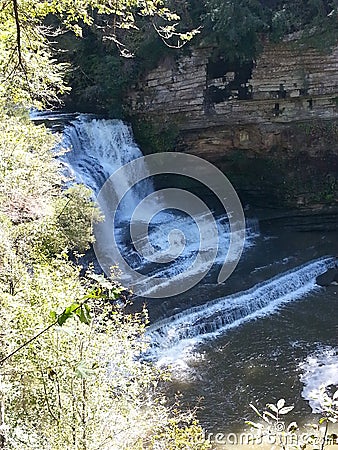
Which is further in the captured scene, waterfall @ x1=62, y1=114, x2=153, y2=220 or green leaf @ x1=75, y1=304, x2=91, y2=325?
waterfall @ x1=62, y1=114, x2=153, y2=220

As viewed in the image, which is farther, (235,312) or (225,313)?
(235,312)

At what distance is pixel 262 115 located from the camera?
15.2 metres

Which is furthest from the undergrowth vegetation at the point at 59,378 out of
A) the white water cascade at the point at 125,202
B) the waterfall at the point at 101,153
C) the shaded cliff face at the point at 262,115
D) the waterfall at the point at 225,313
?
the shaded cliff face at the point at 262,115

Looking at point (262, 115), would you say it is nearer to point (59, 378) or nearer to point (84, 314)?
point (59, 378)

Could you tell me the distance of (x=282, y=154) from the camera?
15.7 metres

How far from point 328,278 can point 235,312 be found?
3.00 meters

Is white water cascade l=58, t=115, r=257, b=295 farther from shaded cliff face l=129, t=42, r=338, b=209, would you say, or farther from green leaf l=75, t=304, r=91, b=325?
green leaf l=75, t=304, r=91, b=325

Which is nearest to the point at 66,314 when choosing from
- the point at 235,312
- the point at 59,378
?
the point at 59,378

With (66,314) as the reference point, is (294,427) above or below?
below

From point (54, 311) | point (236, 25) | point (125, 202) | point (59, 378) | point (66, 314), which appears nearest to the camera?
point (66, 314)

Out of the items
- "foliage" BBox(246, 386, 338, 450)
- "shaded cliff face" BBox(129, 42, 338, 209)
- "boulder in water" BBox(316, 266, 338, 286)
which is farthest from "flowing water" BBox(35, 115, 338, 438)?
"foliage" BBox(246, 386, 338, 450)

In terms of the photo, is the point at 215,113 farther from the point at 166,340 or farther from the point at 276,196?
the point at 166,340

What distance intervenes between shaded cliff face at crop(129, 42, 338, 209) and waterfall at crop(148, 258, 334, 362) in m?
4.13

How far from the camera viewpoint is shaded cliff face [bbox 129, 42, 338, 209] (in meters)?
14.6
